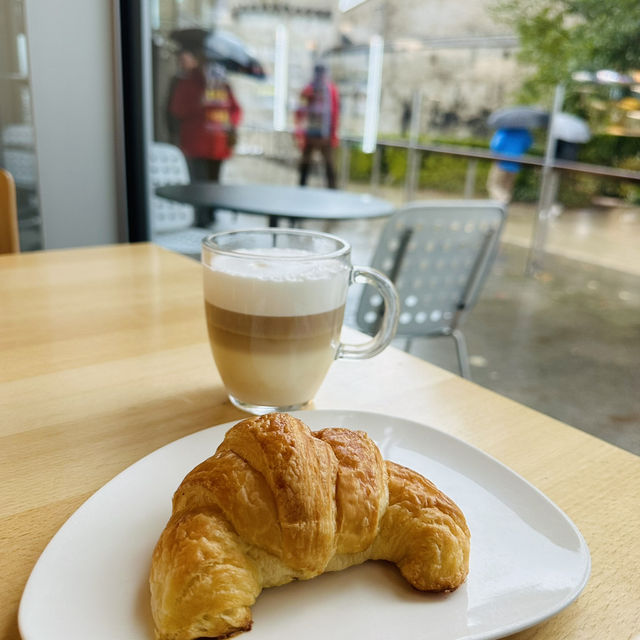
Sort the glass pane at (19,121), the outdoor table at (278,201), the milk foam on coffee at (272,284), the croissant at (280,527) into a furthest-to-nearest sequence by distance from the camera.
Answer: the glass pane at (19,121), the outdoor table at (278,201), the milk foam on coffee at (272,284), the croissant at (280,527)

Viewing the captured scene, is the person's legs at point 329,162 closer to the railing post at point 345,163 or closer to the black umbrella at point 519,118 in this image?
the railing post at point 345,163

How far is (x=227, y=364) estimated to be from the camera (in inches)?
21.6

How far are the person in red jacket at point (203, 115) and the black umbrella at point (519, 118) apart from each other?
5.51 ft

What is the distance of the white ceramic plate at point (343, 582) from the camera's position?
312mm

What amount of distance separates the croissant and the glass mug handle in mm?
219

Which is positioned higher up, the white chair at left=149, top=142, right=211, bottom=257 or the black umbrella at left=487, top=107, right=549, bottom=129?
the black umbrella at left=487, top=107, right=549, bottom=129

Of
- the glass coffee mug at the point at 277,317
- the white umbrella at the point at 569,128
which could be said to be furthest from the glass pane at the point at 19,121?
the white umbrella at the point at 569,128

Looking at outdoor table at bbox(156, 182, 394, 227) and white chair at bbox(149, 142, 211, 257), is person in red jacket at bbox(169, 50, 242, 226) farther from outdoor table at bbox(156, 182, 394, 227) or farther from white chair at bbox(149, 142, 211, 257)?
outdoor table at bbox(156, 182, 394, 227)

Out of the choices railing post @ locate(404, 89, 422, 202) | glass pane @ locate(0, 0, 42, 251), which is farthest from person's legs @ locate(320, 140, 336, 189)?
glass pane @ locate(0, 0, 42, 251)

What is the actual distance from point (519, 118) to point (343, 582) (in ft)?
12.1

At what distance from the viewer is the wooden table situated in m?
0.39

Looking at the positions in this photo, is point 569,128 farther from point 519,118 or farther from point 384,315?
point 384,315

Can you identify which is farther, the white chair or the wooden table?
the white chair

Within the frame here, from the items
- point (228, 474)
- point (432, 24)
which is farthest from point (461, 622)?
point (432, 24)
